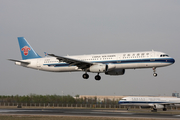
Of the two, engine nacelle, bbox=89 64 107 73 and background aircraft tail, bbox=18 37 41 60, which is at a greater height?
background aircraft tail, bbox=18 37 41 60

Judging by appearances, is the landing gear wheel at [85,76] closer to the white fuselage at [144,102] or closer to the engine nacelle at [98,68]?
the engine nacelle at [98,68]

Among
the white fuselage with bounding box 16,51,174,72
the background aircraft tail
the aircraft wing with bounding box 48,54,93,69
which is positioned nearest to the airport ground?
the white fuselage with bounding box 16,51,174,72

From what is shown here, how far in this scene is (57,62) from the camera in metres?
60.2

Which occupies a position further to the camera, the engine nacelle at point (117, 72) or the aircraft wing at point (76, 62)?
the engine nacelle at point (117, 72)

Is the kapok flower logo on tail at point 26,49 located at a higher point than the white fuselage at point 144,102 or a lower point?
higher

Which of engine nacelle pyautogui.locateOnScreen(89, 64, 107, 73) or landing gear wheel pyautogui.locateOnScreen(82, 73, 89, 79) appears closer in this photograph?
engine nacelle pyautogui.locateOnScreen(89, 64, 107, 73)

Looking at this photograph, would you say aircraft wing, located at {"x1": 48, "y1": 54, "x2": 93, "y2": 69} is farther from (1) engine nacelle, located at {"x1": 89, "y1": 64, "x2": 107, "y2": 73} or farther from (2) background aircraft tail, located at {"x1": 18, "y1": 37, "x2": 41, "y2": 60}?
(2) background aircraft tail, located at {"x1": 18, "y1": 37, "x2": 41, "y2": 60}

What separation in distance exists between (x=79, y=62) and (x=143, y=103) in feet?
117

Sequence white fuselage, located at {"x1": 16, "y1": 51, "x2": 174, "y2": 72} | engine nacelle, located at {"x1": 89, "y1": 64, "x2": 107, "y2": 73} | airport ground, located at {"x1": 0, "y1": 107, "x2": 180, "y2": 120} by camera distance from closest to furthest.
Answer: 1. airport ground, located at {"x1": 0, "y1": 107, "x2": 180, "y2": 120}
2. white fuselage, located at {"x1": 16, "y1": 51, "x2": 174, "y2": 72}
3. engine nacelle, located at {"x1": 89, "y1": 64, "x2": 107, "y2": 73}

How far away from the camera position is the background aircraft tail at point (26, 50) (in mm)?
66375

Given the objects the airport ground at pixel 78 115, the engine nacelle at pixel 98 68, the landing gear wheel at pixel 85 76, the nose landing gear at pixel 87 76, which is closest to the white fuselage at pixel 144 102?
the nose landing gear at pixel 87 76

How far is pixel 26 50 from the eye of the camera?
67.4 m

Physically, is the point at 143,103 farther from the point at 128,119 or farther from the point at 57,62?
the point at 128,119

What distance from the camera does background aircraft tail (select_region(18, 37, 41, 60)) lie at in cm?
6638
